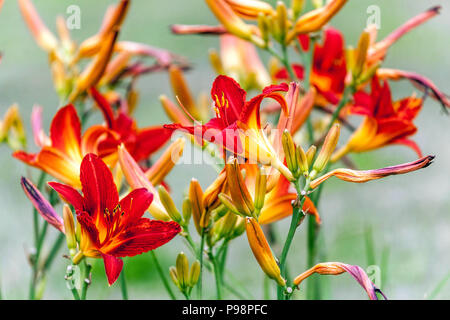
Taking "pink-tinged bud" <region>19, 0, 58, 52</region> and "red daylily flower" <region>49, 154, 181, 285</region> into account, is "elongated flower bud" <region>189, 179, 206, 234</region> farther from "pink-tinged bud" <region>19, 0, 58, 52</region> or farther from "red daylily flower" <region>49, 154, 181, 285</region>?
"pink-tinged bud" <region>19, 0, 58, 52</region>

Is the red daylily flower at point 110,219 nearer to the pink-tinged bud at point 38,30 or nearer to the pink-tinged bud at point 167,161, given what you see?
the pink-tinged bud at point 167,161

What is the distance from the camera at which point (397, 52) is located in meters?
1.64

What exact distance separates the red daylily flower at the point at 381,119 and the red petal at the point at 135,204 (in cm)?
17

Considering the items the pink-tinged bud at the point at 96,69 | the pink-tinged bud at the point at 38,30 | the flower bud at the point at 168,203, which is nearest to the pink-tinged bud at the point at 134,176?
the flower bud at the point at 168,203

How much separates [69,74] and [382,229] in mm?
493

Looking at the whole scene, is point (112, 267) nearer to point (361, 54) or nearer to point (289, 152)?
point (289, 152)

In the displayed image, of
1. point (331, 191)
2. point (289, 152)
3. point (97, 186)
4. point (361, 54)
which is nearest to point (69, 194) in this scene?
point (97, 186)

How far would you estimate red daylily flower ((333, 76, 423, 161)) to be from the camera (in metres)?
0.43

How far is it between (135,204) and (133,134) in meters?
0.11

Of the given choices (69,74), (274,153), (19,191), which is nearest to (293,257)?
(19,191)

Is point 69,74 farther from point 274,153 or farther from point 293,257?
point 293,257

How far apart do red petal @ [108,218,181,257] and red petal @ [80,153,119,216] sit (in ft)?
0.06

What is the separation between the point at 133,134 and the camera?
1.47 ft

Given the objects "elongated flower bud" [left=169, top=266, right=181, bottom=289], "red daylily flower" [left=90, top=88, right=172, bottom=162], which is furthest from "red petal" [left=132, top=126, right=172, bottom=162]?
"elongated flower bud" [left=169, top=266, right=181, bottom=289]
